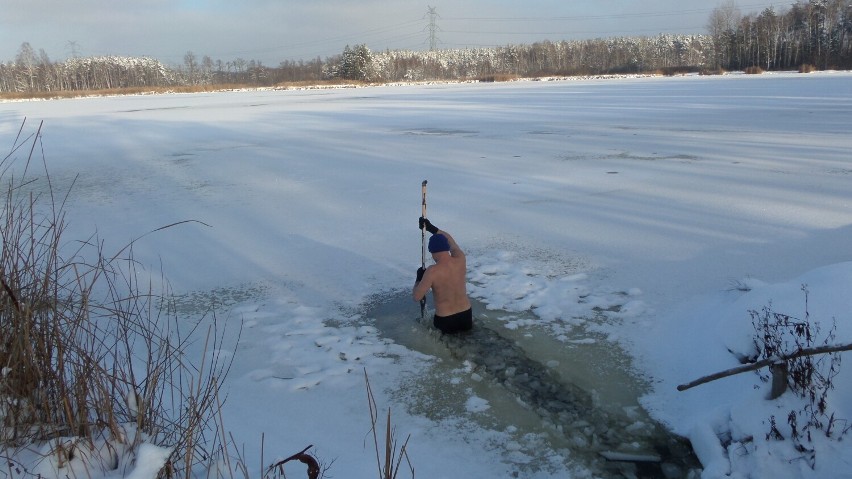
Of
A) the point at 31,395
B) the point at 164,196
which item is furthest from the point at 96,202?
the point at 31,395

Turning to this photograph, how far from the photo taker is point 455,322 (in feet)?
14.2

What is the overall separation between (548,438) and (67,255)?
17.5ft

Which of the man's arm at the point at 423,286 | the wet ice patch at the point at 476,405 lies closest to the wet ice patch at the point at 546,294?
the man's arm at the point at 423,286

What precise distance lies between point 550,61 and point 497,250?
94455mm

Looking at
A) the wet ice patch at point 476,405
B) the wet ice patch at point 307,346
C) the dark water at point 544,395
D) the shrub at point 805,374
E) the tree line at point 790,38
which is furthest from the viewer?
the tree line at point 790,38

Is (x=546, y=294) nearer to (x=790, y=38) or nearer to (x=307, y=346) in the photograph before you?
(x=307, y=346)

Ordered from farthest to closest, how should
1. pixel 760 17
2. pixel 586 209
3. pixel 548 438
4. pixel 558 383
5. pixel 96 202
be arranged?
pixel 760 17, pixel 96 202, pixel 586 209, pixel 558 383, pixel 548 438

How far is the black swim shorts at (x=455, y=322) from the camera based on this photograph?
4.32 m

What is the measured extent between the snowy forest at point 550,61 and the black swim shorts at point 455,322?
163 ft

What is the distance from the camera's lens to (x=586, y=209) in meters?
7.52

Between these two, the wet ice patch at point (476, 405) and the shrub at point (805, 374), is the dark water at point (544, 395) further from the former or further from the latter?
the shrub at point (805, 374)

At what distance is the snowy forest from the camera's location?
60.2 meters

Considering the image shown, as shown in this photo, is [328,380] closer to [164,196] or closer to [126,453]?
[126,453]

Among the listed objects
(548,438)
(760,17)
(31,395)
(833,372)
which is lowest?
(548,438)
